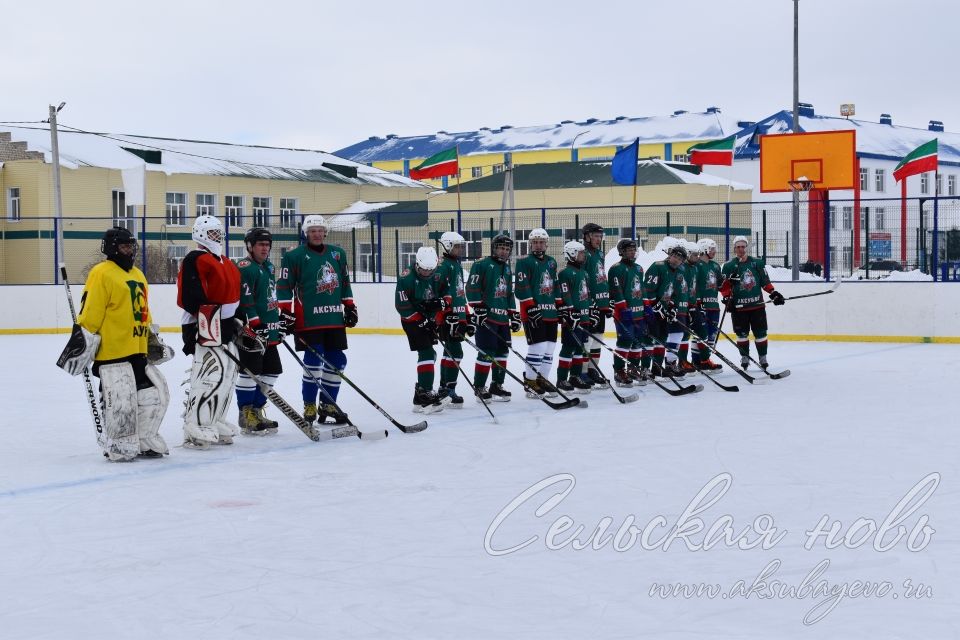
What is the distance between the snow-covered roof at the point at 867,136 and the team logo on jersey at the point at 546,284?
3539 cm

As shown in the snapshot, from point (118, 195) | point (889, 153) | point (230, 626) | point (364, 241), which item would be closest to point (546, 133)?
Result: point (889, 153)

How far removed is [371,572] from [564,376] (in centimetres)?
564

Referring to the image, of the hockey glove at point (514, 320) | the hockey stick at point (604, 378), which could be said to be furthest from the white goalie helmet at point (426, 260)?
the hockey stick at point (604, 378)

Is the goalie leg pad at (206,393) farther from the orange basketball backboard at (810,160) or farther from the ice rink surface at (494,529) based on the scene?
the orange basketball backboard at (810,160)

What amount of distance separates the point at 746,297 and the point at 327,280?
492cm

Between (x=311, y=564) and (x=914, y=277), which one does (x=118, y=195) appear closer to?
(x=914, y=277)

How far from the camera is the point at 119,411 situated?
6207 millimetres

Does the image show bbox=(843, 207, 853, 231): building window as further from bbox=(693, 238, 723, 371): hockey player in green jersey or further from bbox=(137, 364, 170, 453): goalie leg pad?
bbox=(137, 364, 170, 453): goalie leg pad

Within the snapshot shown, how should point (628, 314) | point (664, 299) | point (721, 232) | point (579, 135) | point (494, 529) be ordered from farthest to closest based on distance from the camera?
1. point (579, 135)
2. point (721, 232)
3. point (664, 299)
4. point (628, 314)
5. point (494, 529)

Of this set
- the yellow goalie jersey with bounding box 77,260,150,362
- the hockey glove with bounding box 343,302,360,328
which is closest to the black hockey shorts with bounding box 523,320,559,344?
the hockey glove with bounding box 343,302,360,328

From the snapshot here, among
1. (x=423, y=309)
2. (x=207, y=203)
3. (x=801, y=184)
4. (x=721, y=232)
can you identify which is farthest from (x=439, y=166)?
(x=207, y=203)

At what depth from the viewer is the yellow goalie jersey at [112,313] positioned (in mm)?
6156

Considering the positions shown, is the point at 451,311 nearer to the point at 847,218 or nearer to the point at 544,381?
the point at 544,381

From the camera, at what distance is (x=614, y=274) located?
9.94 meters
